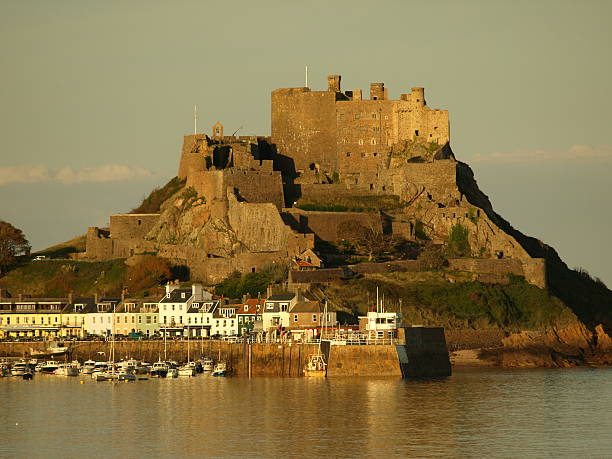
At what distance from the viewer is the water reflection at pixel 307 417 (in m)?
61.2

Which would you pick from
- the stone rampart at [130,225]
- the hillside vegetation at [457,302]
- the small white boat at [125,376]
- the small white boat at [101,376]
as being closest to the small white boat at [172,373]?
the small white boat at [125,376]

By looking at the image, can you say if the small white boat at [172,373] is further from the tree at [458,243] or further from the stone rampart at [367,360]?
the tree at [458,243]

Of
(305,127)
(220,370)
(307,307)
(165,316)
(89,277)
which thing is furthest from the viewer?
(305,127)

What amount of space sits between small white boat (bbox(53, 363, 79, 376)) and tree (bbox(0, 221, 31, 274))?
85.9 ft

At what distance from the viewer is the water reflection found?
6122 cm

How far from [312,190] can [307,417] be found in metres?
46.0

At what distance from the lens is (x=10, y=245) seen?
118 m

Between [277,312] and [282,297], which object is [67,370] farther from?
[282,297]

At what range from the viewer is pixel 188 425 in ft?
222

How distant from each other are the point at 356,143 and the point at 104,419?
50.4 m

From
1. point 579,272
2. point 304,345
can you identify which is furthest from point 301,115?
point 304,345

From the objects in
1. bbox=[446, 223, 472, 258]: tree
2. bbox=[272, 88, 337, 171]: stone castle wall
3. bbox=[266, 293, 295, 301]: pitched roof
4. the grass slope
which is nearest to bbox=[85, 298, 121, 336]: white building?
the grass slope

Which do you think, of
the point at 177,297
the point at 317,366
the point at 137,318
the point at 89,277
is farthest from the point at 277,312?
the point at 89,277

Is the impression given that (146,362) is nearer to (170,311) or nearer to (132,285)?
(170,311)
